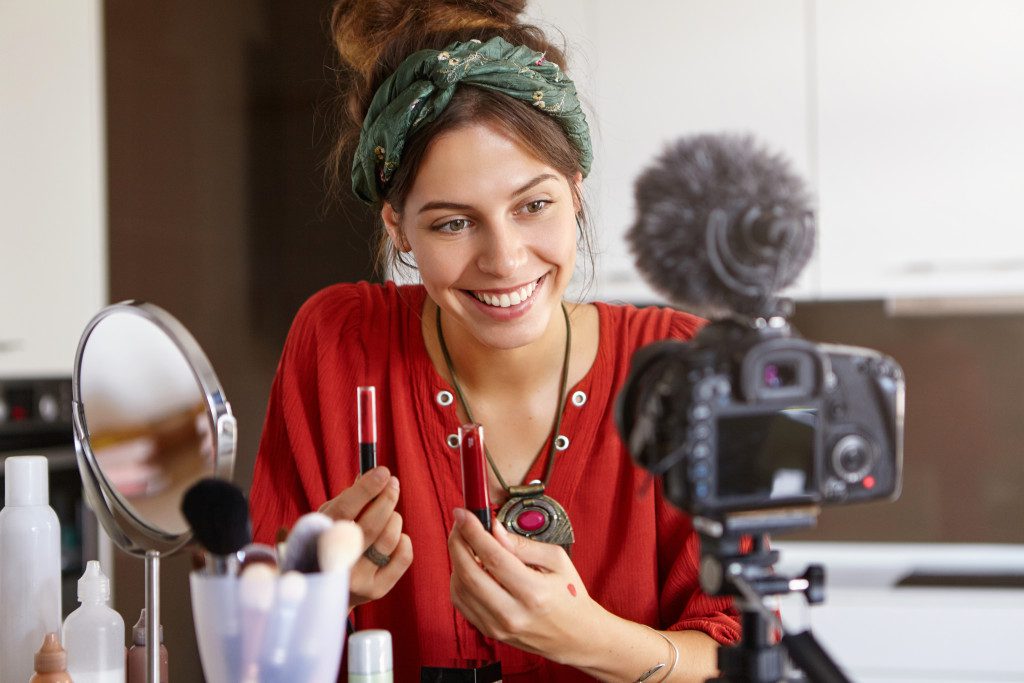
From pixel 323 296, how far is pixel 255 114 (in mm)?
1593

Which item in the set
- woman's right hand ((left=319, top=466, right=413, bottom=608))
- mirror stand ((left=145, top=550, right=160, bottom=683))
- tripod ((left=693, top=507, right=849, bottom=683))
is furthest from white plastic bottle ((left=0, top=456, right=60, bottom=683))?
tripod ((left=693, top=507, right=849, bottom=683))

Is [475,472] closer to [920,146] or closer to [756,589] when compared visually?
[756,589]

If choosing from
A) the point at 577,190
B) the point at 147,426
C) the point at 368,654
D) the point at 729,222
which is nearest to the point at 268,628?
the point at 368,654

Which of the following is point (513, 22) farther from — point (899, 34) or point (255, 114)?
point (255, 114)

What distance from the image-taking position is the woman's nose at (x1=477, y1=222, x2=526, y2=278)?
43.3 inches

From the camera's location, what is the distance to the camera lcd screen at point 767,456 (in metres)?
0.60

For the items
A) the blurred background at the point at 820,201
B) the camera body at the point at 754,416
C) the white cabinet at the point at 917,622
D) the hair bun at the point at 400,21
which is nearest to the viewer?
the camera body at the point at 754,416

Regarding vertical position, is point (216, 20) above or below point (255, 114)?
above

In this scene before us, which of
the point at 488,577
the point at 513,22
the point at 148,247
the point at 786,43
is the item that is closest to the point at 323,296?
the point at 513,22

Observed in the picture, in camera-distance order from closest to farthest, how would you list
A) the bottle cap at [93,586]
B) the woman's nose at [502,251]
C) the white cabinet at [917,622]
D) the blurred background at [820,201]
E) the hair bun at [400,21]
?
the bottle cap at [93,586], the woman's nose at [502,251], the hair bun at [400,21], the white cabinet at [917,622], the blurred background at [820,201]

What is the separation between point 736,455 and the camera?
606 millimetres

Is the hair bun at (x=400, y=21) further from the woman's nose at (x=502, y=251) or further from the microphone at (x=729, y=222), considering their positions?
the microphone at (x=729, y=222)

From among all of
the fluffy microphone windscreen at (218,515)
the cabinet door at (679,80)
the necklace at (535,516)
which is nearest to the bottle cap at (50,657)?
the fluffy microphone windscreen at (218,515)

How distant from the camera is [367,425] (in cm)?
94
